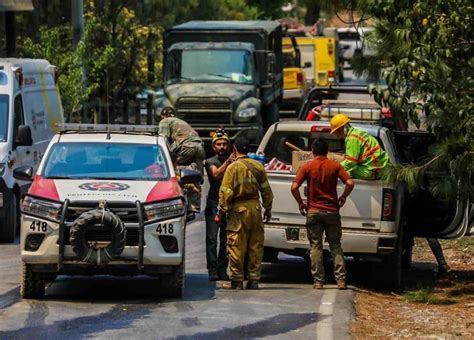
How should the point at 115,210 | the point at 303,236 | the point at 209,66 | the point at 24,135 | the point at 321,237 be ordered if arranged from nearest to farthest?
1. the point at 115,210
2. the point at 321,237
3. the point at 303,236
4. the point at 24,135
5. the point at 209,66

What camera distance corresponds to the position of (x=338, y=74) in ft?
179

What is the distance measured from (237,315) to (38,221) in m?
2.14

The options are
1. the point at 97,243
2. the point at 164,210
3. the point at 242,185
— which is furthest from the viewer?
the point at 242,185

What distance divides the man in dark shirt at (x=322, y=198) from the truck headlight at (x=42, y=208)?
2.64 meters

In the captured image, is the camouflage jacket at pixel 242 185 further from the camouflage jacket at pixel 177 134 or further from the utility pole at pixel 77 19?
the utility pole at pixel 77 19

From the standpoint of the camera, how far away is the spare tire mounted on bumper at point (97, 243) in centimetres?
1223

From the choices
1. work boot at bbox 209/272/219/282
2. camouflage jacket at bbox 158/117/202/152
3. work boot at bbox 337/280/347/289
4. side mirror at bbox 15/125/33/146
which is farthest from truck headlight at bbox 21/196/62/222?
side mirror at bbox 15/125/33/146

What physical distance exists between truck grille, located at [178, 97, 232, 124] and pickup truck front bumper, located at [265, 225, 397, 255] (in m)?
15.5

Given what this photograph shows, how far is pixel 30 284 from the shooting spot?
12.7 m

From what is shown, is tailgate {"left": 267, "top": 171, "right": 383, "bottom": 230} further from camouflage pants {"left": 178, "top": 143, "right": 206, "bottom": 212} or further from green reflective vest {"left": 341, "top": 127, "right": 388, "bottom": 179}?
camouflage pants {"left": 178, "top": 143, "right": 206, "bottom": 212}

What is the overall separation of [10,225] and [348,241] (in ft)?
19.8

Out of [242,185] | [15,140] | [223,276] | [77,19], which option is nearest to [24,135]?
[15,140]

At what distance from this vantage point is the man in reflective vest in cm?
1397

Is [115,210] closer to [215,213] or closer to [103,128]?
[103,128]
